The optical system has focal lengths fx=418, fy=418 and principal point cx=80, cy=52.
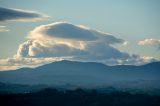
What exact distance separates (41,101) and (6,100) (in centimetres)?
1225

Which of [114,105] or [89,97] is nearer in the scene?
[114,105]

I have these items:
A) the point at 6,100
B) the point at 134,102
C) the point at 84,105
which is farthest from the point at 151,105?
the point at 6,100

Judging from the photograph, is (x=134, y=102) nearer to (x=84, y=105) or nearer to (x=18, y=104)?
(x=84, y=105)

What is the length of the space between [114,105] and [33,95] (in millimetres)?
31966

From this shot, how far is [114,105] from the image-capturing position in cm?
14250

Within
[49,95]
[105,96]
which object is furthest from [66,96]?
[105,96]

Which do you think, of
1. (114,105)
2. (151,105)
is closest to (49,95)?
(114,105)

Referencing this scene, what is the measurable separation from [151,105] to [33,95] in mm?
43936

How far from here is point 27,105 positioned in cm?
13888

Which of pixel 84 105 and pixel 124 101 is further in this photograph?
pixel 124 101

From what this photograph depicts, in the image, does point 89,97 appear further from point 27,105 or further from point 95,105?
point 27,105

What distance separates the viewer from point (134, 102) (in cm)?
15112

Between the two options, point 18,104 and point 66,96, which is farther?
point 66,96

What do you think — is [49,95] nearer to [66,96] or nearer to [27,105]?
[66,96]
